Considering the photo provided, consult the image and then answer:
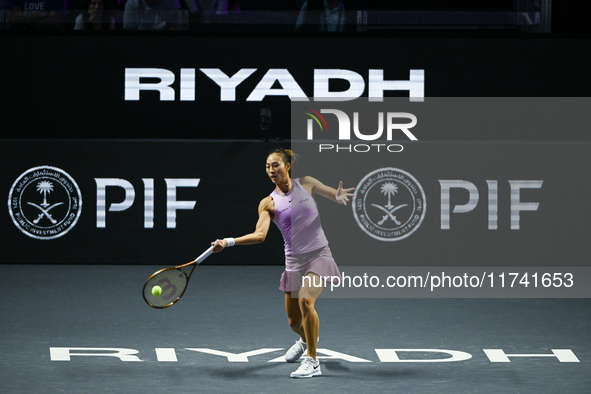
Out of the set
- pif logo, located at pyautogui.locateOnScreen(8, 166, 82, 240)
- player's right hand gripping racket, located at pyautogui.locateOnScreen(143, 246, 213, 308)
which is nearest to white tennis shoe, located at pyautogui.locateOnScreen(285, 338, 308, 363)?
player's right hand gripping racket, located at pyautogui.locateOnScreen(143, 246, 213, 308)

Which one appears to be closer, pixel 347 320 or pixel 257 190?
pixel 347 320

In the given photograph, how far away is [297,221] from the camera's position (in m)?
6.54

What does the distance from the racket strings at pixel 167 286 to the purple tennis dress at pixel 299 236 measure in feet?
2.55

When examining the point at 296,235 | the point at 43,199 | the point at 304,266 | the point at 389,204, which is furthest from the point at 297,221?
the point at 43,199

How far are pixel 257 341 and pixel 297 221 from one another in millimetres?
1405

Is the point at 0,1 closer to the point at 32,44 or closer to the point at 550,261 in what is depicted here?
the point at 32,44

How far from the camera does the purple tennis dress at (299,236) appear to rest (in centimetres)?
652

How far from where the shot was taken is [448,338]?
7578mm

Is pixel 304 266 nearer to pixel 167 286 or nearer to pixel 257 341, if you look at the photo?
pixel 167 286

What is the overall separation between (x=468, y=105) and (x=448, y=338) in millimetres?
4336

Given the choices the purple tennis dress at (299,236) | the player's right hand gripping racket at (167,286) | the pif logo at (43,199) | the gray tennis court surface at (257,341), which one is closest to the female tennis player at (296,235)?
the purple tennis dress at (299,236)

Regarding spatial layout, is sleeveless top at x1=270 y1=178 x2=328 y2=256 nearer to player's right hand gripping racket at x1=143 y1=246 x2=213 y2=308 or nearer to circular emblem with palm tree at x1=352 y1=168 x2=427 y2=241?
player's right hand gripping racket at x1=143 y1=246 x2=213 y2=308

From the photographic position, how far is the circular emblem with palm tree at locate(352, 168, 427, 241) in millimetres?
10914

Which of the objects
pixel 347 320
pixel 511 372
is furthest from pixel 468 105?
pixel 511 372
